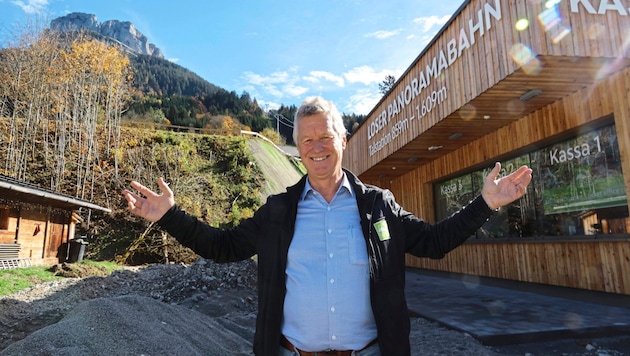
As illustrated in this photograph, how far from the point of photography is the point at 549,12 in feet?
13.8

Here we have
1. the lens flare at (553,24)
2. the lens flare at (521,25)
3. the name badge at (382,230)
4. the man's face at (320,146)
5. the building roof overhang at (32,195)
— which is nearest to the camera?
the name badge at (382,230)

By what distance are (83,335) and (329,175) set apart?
3.44m

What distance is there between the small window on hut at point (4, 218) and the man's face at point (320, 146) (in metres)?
16.1

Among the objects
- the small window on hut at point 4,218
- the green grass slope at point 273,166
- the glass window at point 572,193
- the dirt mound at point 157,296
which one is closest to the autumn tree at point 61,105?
the small window on hut at point 4,218

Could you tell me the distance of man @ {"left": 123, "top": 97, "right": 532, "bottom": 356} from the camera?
5.21 feet

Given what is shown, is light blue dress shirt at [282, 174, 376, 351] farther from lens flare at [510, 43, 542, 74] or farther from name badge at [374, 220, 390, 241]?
lens flare at [510, 43, 542, 74]

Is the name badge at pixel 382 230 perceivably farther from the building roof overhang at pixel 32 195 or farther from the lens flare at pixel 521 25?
the building roof overhang at pixel 32 195

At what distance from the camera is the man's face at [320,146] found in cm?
182

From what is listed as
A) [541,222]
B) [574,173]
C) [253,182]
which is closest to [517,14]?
[574,173]

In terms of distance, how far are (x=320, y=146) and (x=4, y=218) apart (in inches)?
642

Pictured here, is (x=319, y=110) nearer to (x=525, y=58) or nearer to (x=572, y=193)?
(x=525, y=58)

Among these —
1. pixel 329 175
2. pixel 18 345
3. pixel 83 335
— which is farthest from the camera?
pixel 83 335

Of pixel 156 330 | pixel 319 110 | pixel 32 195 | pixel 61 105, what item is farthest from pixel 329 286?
pixel 61 105

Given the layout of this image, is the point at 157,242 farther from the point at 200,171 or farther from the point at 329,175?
the point at 329,175
